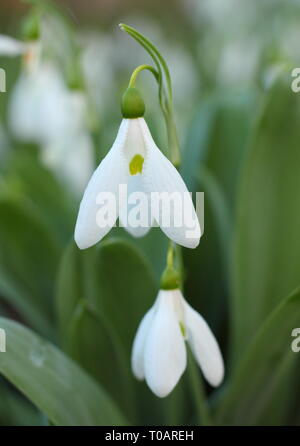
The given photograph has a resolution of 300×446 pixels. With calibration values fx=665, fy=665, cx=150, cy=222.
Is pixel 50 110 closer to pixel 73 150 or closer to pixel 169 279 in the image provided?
pixel 73 150

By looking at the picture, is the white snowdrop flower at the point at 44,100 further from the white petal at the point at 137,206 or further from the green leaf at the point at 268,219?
the white petal at the point at 137,206

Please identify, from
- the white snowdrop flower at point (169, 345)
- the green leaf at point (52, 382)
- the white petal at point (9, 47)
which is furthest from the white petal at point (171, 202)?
the white petal at point (9, 47)

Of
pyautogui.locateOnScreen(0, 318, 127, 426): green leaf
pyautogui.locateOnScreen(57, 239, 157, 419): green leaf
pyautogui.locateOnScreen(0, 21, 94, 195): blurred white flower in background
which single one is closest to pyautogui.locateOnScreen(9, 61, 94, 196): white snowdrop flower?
pyautogui.locateOnScreen(0, 21, 94, 195): blurred white flower in background

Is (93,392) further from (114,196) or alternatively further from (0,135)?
(0,135)

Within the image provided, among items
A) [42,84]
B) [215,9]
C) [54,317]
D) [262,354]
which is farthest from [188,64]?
[262,354]

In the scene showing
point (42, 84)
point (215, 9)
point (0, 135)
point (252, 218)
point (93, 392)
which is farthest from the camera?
point (215, 9)

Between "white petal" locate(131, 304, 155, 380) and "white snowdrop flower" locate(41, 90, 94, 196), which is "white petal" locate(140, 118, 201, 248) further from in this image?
"white snowdrop flower" locate(41, 90, 94, 196)
